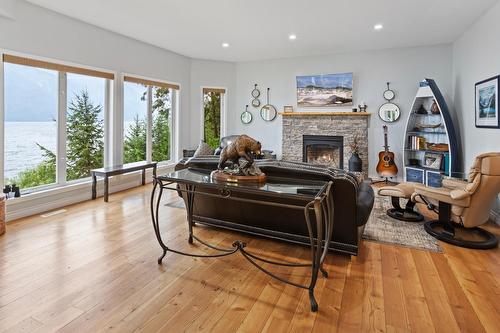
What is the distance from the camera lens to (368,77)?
261 inches

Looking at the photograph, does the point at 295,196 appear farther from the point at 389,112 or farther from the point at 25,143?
the point at 389,112

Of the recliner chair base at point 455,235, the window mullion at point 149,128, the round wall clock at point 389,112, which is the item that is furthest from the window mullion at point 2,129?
the round wall clock at point 389,112

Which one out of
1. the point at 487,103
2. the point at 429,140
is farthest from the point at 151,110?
the point at 487,103

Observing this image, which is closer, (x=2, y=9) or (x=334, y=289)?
(x=334, y=289)

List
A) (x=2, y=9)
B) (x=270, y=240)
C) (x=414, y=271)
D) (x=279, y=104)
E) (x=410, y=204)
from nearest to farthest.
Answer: (x=414, y=271)
(x=270, y=240)
(x=2, y=9)
(x=410, y=204)
(x=279, y=104)

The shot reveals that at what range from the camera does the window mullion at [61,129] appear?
467 centimetres

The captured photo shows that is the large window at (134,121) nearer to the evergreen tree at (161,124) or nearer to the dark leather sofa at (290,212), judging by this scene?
the evergreen tree at (161,124)

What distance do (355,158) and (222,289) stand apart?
4998 mm

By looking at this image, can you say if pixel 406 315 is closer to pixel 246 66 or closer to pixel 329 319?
pixel 329 319

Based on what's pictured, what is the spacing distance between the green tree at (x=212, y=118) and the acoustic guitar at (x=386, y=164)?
155 inches

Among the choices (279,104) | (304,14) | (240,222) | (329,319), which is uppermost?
(304,14)

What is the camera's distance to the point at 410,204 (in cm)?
410

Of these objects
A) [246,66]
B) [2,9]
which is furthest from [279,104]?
[2,9]

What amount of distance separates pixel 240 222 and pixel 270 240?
0.38 metres
